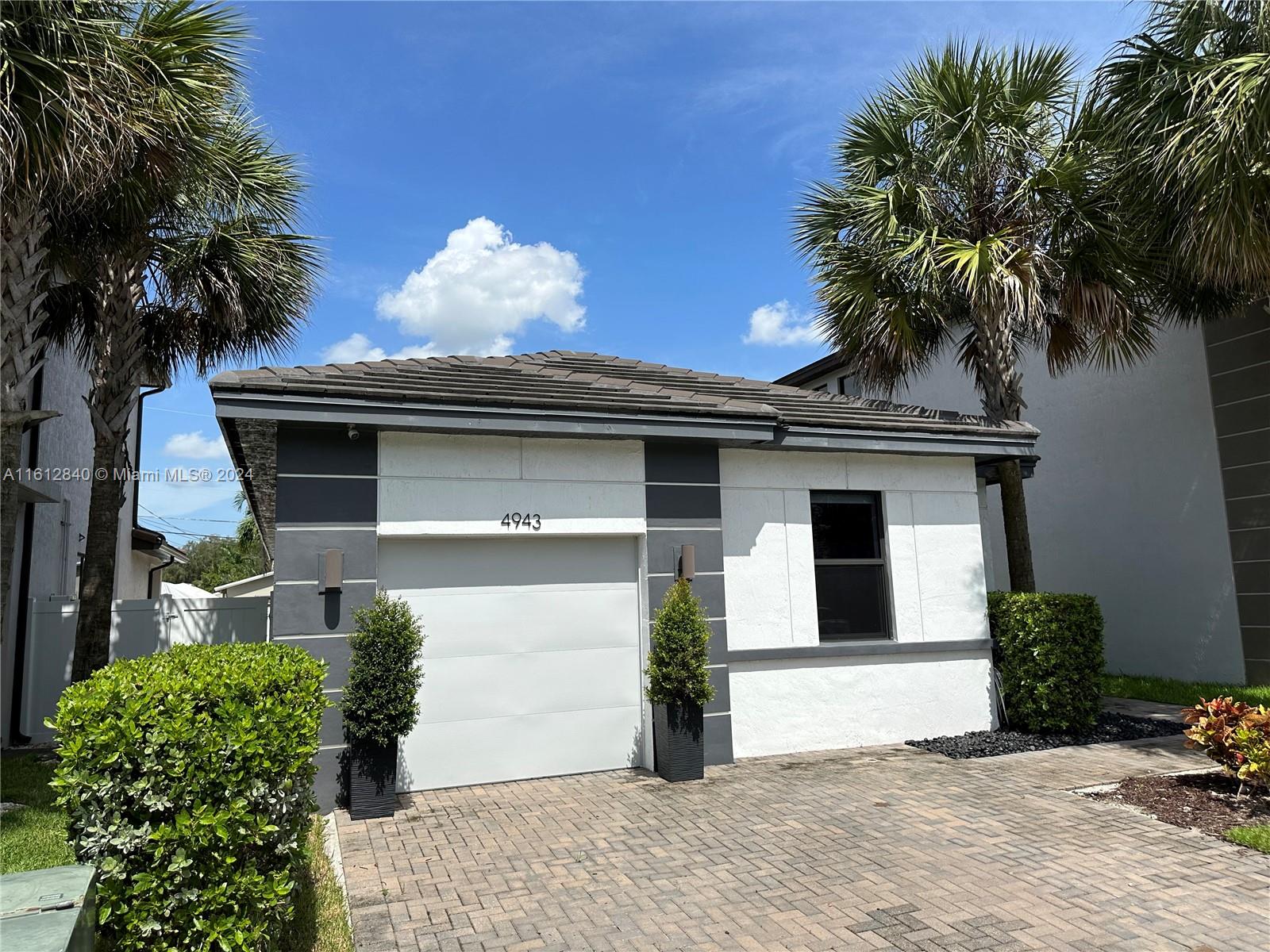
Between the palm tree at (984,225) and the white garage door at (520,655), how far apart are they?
5287 millimetres

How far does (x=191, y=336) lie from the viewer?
10734 mm

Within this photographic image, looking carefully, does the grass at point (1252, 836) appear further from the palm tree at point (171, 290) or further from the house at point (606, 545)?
the palm tree at point (171, 290)

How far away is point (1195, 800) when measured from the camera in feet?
21.7

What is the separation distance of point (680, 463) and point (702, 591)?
138 centimetres

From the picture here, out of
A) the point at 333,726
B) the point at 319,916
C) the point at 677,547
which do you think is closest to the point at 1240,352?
the point at 677,547

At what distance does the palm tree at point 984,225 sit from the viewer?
977 centimetres

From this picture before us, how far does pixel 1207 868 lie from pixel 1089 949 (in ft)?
6.02

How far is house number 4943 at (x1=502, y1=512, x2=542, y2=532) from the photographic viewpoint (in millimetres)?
7711

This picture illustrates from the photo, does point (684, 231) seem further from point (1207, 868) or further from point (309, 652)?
point (1207, 868)

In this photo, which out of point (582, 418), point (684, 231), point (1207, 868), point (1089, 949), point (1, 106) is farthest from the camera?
point (684, 231)

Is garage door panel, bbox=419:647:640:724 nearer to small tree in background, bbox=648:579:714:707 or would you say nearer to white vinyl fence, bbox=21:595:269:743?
small tree in background, bbox=648:579:714:707

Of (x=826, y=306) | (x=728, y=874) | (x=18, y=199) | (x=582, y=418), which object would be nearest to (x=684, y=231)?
(x=826, y=306)

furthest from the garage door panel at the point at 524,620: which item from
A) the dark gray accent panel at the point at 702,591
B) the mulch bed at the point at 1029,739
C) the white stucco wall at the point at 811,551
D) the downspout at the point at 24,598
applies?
the downspout at the point at 24,598

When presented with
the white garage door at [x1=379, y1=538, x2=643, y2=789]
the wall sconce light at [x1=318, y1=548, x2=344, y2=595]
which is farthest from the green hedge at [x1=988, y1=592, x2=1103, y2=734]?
the wall sconce light at [x1=318, y1=548, x2=344, y2=595]
